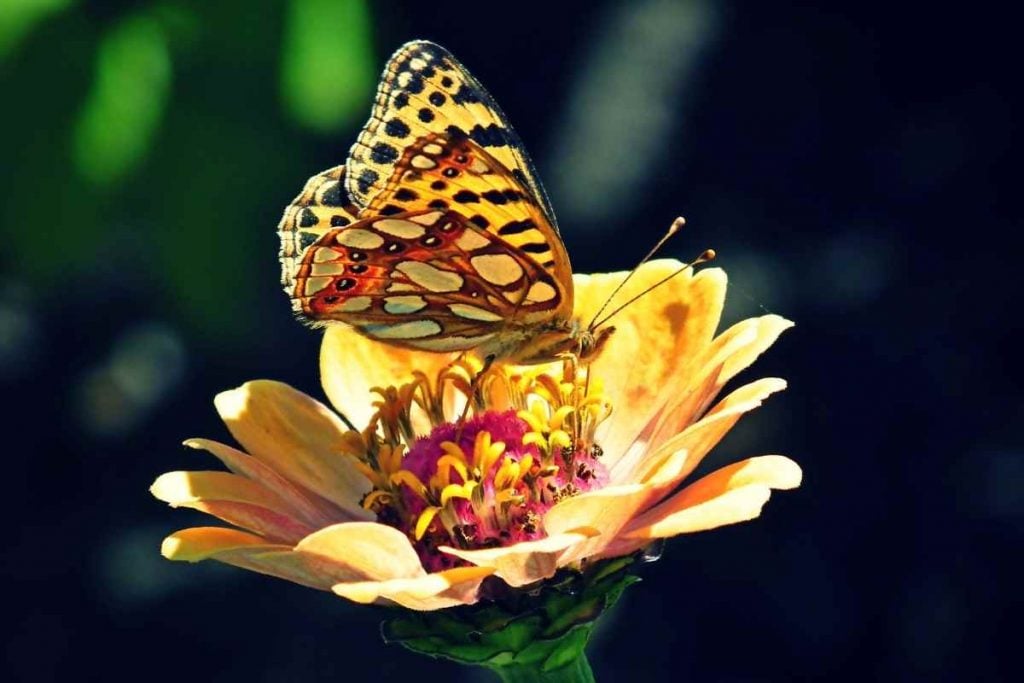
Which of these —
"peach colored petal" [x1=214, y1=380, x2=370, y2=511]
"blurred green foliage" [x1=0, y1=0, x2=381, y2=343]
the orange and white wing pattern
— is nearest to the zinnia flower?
"peach colored petal" [x1=214, y1=380, x2=370, y2=511]

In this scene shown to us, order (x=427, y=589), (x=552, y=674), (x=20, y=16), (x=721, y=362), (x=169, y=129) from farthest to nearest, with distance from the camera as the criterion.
A: (x=169, y=129), (x=20, y=16), (x=721, y=362), (x=552, y=674), (x=427, y=589)

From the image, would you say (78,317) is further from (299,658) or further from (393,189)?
(393,189)

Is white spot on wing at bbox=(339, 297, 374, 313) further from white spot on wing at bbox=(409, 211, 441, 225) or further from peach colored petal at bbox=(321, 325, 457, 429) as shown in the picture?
peach colored petal at bbox=(321, 325, 457, 429)

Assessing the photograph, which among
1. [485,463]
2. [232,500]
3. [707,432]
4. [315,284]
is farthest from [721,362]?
[232,500]

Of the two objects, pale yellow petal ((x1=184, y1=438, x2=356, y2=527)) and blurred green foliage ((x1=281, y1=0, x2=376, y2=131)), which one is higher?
blurred green foliage ((x1=281, y1=0, x2=376, y2=131))

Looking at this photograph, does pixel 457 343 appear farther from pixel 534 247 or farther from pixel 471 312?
pixel 534 247


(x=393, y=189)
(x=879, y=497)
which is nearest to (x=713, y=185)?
(x=879, y=497)
